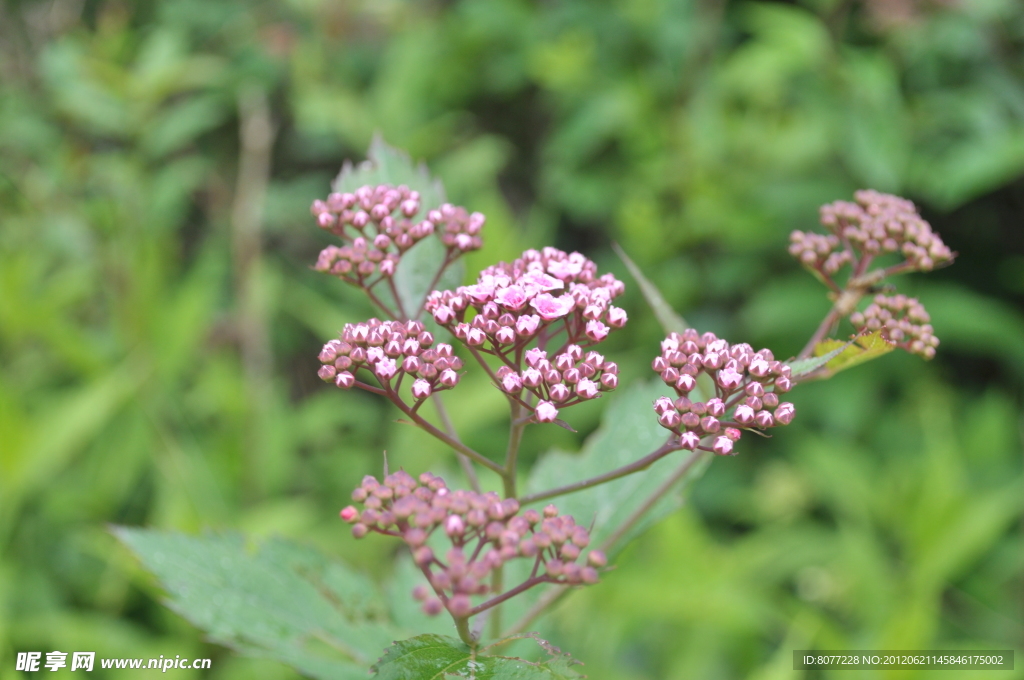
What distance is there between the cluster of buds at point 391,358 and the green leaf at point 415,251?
0.25m

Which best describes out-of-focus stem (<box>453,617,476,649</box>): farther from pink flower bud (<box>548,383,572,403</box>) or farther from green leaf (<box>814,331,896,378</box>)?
green leaf (<box>814,331,896,378</box>)

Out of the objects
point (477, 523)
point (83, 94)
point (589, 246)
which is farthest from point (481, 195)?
point (477, 523)

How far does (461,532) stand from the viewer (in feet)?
3.34

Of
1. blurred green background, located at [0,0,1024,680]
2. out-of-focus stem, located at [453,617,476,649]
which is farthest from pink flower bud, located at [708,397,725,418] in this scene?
blurred green background, located at [0,0,1024,680]

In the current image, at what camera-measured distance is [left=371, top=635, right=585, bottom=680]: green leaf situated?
978 mm

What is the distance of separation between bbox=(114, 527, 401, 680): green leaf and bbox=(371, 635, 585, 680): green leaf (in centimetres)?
33

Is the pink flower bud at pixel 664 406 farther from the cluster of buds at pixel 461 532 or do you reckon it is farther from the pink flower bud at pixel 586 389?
the cluster of buds at pixel 461 532

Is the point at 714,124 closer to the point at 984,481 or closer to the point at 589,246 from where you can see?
the point at 589,246

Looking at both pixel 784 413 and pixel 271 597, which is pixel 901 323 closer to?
pixel 784 413

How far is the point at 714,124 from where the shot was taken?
392 centimetres

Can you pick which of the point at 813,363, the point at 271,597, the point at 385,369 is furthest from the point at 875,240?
the point at 271,597

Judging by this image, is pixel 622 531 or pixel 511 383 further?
pixel 622 531

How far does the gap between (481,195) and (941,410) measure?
2.82 m

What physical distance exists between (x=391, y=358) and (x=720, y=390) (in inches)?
21.3
